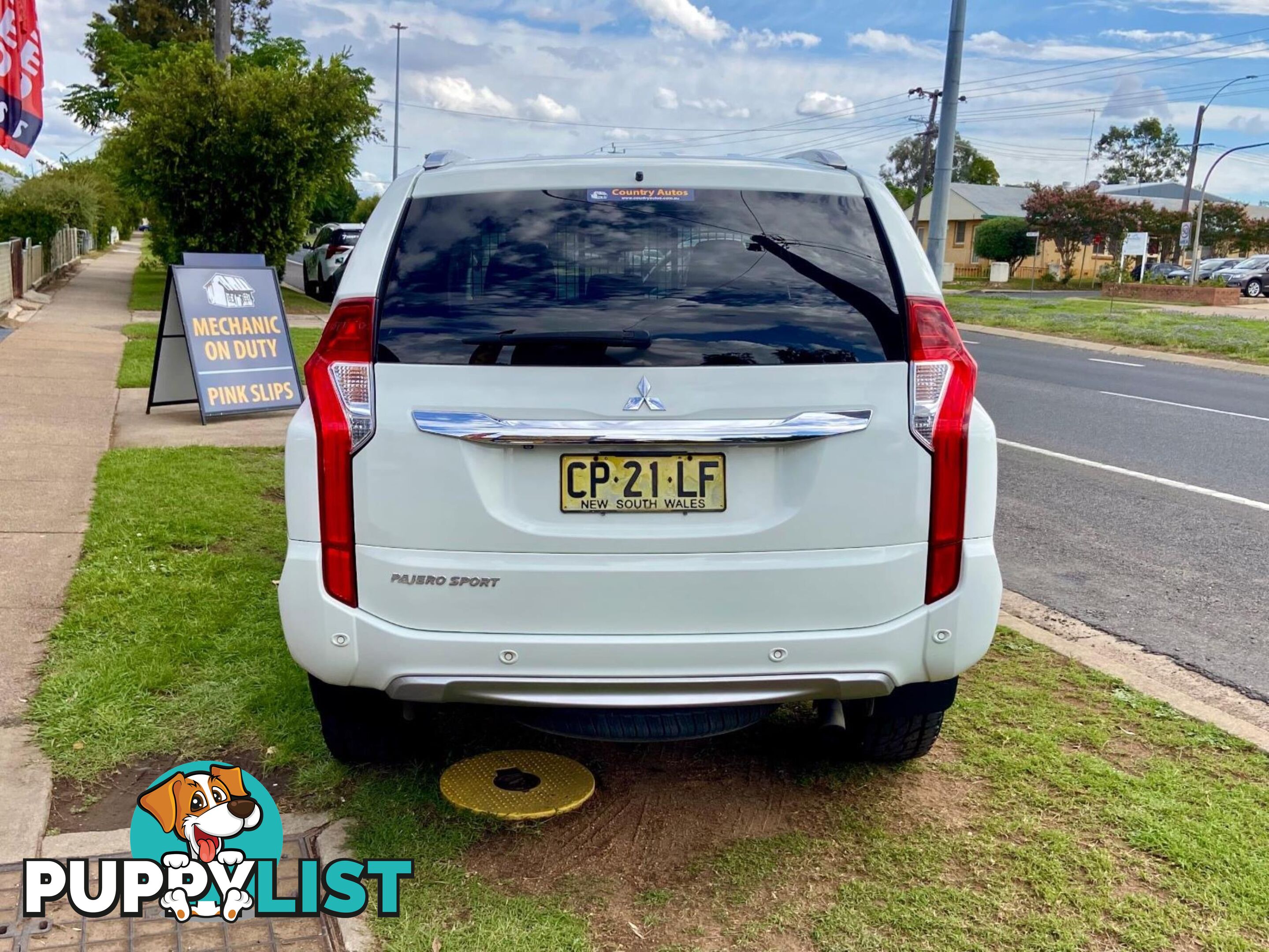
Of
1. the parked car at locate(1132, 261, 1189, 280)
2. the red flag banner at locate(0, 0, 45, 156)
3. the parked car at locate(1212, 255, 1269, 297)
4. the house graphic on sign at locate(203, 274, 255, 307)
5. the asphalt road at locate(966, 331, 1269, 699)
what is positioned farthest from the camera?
the parked car at locate(1132, 261, 1189, 280)

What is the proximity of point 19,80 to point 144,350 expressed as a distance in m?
3.41

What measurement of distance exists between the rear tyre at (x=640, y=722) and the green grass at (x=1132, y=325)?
1825 cm

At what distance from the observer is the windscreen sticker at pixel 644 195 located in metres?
3.08

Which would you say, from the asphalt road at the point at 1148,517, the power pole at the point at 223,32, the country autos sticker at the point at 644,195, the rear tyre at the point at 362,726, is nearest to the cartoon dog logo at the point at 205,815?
the rear tyre at the point at 362,726

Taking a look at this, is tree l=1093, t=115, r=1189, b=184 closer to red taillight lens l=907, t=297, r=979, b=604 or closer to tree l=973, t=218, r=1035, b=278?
tree l=973, t=218, r=1035, b=278

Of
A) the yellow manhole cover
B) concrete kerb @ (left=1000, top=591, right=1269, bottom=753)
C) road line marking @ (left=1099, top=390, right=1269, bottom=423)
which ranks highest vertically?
road line marking @ (left=1099, top=390, right=1269, bottom=423)

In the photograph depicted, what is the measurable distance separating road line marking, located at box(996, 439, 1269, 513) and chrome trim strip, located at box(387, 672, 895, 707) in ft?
18.4

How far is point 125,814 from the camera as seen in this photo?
10.9 ft

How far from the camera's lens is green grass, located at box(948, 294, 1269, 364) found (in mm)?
20391

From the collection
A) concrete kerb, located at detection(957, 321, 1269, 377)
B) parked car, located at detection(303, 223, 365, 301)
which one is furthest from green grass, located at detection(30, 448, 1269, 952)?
parked car, located at detection(303, 223, 365, 301)

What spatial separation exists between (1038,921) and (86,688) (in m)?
3.21

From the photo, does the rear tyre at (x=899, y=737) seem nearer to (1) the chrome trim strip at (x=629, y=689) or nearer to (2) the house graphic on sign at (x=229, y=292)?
(1) the chrome trim strip at (x=629, y=689)

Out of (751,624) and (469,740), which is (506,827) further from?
(751,624)

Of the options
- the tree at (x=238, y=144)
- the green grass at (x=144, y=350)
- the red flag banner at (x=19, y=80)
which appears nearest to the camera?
the green grass at (x=144, y=350)
